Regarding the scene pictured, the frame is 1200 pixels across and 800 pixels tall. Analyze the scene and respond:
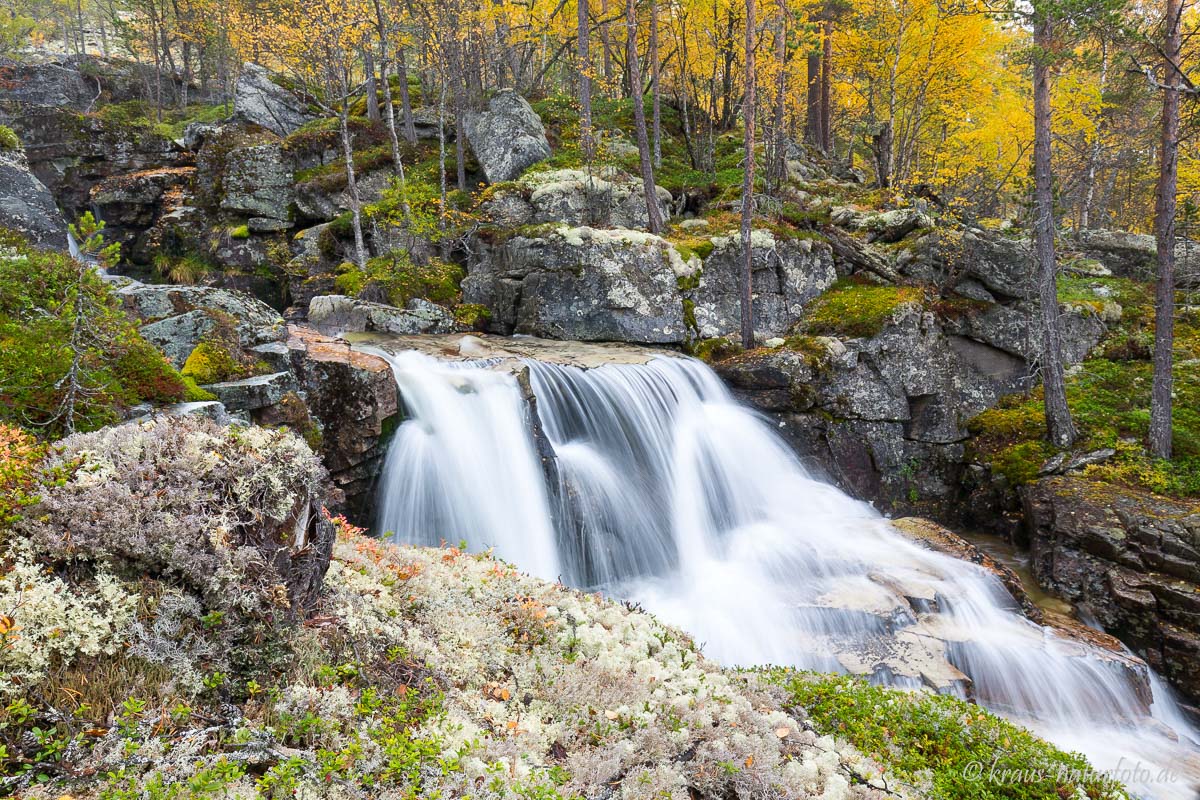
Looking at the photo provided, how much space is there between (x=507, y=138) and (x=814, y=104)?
1448 centimetres

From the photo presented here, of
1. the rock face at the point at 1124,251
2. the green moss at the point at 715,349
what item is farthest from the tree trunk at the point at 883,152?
the green moss at the point at 715,349

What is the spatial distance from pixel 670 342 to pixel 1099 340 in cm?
1188

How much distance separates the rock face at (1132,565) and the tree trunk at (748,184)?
7.65 m

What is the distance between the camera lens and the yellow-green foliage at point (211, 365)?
7676 millimetres

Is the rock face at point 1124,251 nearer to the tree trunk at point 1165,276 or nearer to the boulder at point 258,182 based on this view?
the tree trunk at point 1165,276

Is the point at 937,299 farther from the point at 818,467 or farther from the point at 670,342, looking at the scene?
the point at 670,342

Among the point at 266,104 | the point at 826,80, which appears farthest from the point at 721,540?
the point at 266,104

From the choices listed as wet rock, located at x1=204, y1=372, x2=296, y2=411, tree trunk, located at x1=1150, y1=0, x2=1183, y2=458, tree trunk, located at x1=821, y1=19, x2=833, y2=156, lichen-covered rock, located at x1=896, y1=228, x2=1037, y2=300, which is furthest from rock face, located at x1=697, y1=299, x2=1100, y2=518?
tree trunk, located at x1=821, y1=19, x2=833, y2=156

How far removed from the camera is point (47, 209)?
27.8 feet

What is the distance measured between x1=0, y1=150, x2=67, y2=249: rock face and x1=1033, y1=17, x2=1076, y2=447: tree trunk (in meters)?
17.8

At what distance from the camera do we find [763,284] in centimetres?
1695

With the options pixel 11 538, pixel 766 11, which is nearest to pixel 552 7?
pixel 766 11

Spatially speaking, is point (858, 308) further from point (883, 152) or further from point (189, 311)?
point (189, 311)

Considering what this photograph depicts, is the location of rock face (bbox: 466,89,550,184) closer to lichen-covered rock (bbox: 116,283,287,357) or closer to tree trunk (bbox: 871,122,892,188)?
tree trunk (bbox: 871,122,892,188)
